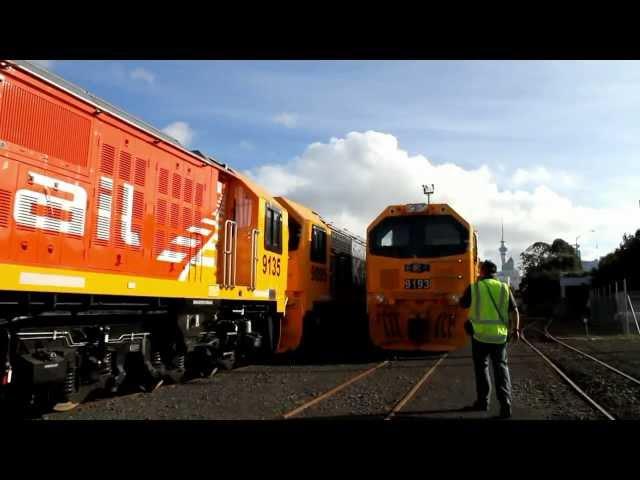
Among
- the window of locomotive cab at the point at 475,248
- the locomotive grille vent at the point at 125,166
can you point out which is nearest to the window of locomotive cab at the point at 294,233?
the window of locomotive cab at the point at 475,248

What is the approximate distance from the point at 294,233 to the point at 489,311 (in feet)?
23.8

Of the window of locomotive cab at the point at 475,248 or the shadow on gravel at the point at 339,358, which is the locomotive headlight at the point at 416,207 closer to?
the window of locomotive cab at the point at 475,248

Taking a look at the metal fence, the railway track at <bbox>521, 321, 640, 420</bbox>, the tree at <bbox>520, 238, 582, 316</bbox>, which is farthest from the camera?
the tree at <bbox>520, 238, 582, 316</bbox>

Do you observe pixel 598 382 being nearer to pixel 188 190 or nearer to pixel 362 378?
pixel 362 378

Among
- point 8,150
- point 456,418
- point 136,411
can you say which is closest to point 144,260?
point 136,411

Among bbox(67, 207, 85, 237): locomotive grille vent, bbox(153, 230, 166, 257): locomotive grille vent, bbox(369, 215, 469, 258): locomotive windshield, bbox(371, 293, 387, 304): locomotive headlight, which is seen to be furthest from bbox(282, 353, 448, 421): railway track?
bbox(67, 207, 85, 237): locomotive grille vent

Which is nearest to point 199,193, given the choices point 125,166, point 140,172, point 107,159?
point 140,172

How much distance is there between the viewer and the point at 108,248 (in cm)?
713

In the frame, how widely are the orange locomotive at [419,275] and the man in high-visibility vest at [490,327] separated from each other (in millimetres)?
5767

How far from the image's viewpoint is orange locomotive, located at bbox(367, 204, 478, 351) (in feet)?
43.1

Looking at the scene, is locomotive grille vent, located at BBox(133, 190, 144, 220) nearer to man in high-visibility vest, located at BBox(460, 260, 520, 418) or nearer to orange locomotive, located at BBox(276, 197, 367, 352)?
man in high-visibility vest, located at BBox(460, 260, 520, 418)

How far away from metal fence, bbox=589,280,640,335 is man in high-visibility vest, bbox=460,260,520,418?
60.7 ft

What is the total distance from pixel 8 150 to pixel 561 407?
7097mm
